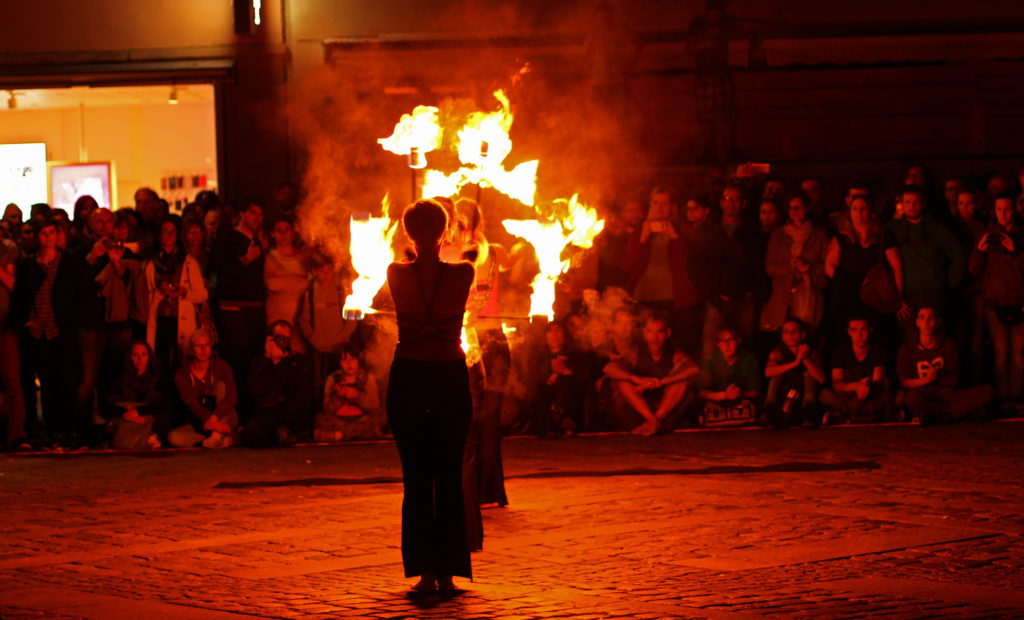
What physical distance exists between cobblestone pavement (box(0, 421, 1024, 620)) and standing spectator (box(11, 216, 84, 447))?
2.28 feet

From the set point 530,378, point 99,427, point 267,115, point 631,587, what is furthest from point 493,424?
point 267,115

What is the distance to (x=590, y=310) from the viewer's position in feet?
42.4

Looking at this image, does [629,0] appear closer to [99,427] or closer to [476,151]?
[99,427]

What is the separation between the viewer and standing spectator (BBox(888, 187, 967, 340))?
1270 centimetres

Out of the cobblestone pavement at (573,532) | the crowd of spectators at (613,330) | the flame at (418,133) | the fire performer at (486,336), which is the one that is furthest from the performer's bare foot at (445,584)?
the crowd of spectators at (613,330)

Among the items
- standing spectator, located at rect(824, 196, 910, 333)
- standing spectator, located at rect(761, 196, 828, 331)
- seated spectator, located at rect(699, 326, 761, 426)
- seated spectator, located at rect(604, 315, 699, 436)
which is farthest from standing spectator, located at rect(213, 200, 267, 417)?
standing spectator, located at rect(824, 196, 910, 333)

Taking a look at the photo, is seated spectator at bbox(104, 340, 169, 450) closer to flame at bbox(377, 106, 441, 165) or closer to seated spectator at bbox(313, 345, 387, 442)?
seated spectator at bbox(313, 345, 387, 442)

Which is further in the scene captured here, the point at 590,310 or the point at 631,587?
the point at 590,310

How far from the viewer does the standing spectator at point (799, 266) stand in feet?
41.8

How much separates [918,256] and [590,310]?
8.80 ft

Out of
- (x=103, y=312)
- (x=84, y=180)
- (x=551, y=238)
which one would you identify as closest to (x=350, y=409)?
(x=103, y=312)

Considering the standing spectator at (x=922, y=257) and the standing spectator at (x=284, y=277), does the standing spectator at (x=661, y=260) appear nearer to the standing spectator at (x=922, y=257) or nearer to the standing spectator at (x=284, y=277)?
the standing spectator at (x=922, y=257)

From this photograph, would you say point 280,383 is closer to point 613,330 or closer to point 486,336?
point 613,330

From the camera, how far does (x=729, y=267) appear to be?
1264cm
